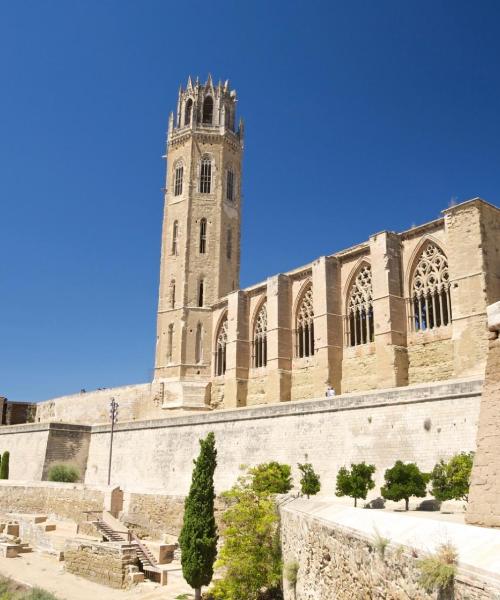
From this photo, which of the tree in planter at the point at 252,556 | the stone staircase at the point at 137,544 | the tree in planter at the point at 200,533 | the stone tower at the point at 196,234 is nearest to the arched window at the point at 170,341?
the stone tower at the point at 196,234

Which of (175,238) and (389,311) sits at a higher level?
(175,238)

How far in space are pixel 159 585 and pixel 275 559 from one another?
640cm

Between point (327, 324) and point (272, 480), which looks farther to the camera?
point (327, 324)

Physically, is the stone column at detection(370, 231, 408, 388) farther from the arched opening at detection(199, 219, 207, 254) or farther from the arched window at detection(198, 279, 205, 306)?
the arched opening at detection(199, 219, 207, 254)

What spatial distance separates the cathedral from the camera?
2209cm

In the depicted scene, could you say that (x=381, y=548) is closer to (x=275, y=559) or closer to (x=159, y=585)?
(x=275, y=559)

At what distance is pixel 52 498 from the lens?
26656 millimetres

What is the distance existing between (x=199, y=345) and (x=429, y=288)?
634 inches

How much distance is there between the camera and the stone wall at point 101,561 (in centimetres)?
1828

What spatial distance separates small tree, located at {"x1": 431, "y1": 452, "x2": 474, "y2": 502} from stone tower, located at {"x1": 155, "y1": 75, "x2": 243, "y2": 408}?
2146cm

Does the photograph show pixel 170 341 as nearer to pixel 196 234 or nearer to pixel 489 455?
pixel 196 234

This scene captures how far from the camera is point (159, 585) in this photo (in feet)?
57.4

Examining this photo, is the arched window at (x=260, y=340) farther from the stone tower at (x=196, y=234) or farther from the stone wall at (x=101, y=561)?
the stone wall at (x=101, y=561)

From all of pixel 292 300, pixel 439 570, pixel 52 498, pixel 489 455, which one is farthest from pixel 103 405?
pixel 439 570
